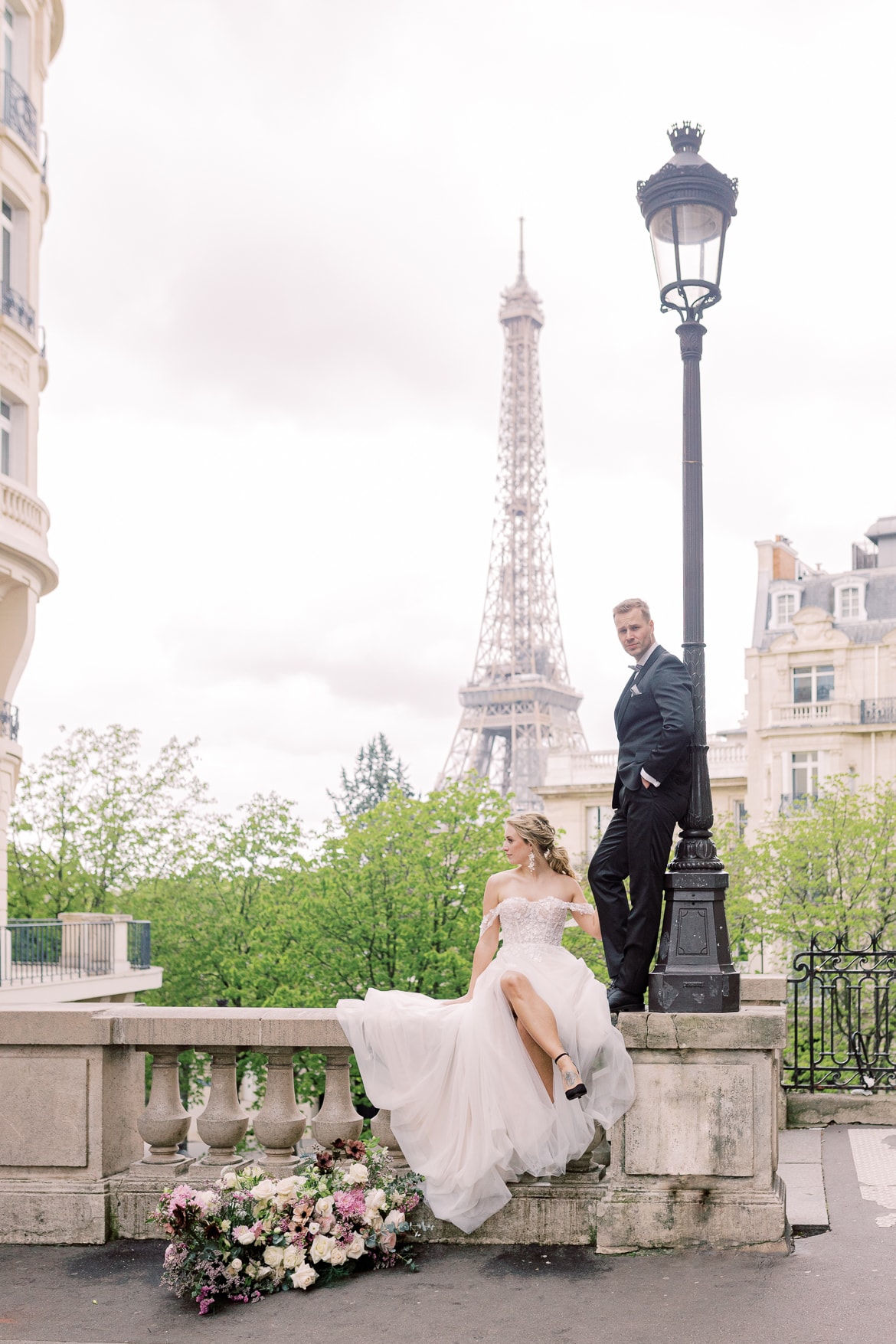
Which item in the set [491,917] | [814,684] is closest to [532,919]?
[491,917]

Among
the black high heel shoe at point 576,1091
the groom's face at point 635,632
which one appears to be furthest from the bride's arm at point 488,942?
the groom's face at point 635,632

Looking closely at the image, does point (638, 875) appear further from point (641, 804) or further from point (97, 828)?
point (97, 828)

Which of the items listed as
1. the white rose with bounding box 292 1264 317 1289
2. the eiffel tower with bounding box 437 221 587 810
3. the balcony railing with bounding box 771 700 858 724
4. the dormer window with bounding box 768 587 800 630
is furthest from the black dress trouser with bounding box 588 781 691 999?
the eiffel tower with bounding box 437 221 587 810

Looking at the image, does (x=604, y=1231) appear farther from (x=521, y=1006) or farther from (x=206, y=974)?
(x=206, y=974)

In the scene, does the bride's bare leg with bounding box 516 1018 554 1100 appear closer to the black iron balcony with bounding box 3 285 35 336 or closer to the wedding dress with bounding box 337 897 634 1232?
the wedding dress with bounding box 337 897 634 1232

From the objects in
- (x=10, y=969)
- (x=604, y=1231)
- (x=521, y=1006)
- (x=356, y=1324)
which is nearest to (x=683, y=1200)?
(x=604, y=1231)

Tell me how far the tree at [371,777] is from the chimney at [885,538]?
25.9 meters

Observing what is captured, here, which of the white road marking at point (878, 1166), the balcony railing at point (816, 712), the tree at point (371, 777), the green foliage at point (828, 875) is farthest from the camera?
the tree at point (371, 777)

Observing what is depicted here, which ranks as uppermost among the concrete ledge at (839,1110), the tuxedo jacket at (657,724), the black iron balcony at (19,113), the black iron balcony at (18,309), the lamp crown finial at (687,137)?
the black iron balcony at (19,113)

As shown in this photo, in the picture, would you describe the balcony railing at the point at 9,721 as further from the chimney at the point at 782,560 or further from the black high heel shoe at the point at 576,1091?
the chimney at the point at 782,560

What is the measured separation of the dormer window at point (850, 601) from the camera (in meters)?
51.1

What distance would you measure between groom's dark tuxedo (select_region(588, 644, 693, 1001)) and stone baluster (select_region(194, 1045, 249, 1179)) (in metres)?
2.08

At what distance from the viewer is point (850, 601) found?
5131 centimetres

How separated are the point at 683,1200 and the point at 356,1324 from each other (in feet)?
5.46
